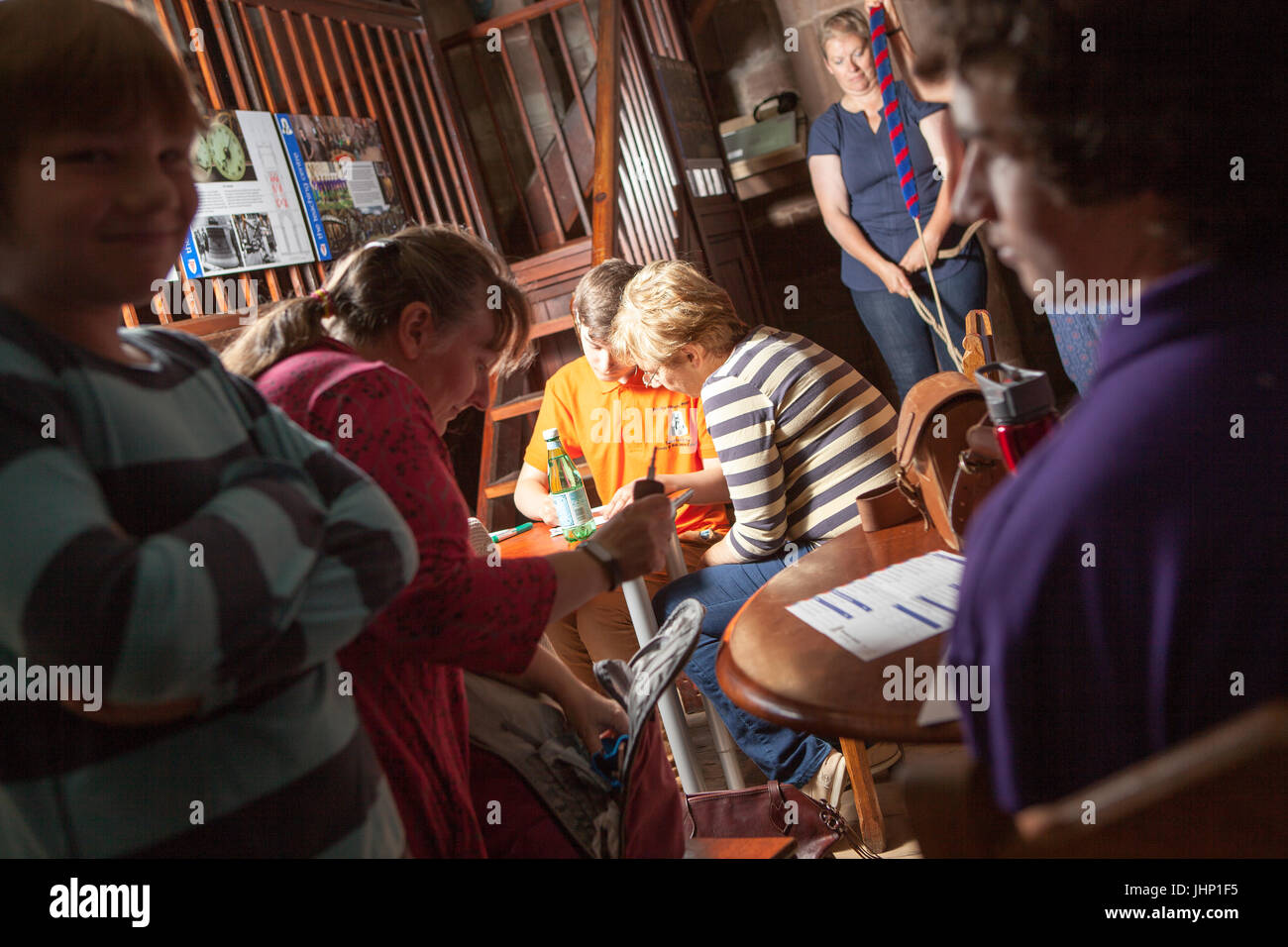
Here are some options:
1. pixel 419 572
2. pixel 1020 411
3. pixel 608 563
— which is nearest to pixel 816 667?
pixel 608 563

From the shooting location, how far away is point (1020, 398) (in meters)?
1.21

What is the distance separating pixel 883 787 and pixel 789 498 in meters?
0.80

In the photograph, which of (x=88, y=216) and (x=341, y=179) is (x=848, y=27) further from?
(x=88, y=216)

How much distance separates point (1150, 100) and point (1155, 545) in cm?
33

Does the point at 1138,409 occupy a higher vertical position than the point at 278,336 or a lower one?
lower

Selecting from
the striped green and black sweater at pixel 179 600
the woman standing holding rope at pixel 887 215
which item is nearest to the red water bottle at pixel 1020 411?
the striped green and black sweater at pixel 179 600

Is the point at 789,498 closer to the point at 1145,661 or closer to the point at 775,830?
the point at 775,830

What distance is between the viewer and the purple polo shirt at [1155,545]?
668mm

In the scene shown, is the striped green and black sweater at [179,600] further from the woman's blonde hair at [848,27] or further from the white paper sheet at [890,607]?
the woman's blonde hair at [848,27]

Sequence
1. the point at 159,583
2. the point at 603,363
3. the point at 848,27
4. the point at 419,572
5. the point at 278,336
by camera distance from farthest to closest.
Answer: the point at 848,27 < the point at 603,363 < the point at 278,336 < the point at 419,572 < the point at 159,583

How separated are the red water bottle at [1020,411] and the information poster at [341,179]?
8.79 feet

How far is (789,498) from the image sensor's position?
2438 mm

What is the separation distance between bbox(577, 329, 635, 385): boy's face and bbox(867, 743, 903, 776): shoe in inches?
53.3
